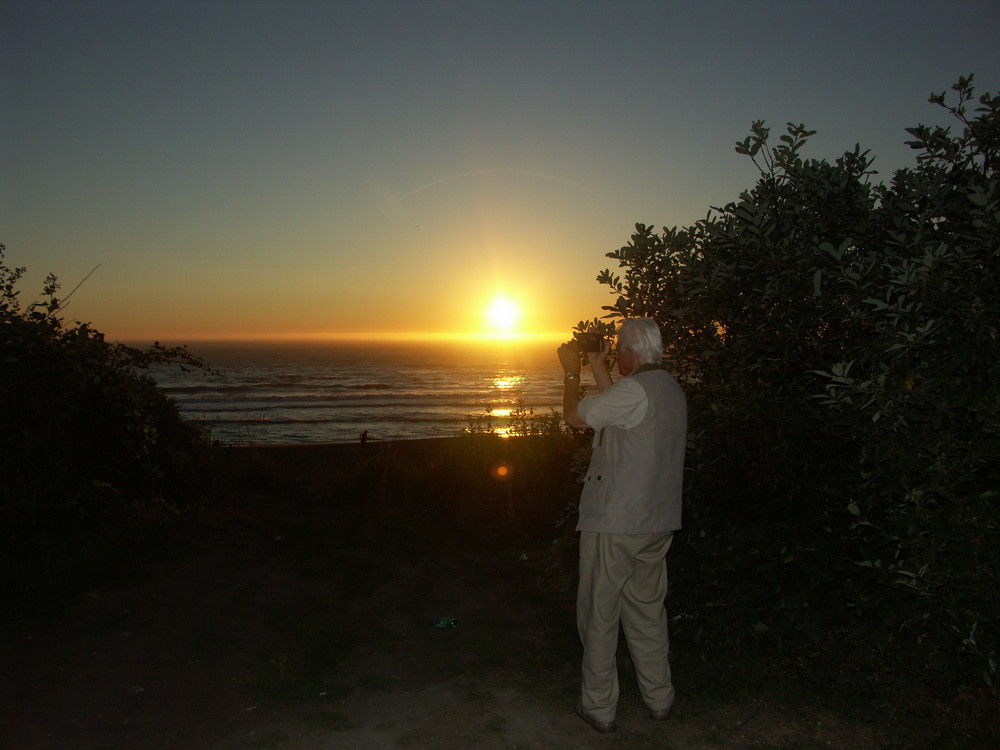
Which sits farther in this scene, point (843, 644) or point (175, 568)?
point (175, 568)

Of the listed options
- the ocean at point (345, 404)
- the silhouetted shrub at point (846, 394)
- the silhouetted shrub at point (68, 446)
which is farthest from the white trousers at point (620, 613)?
the ocean at point (345, 404)

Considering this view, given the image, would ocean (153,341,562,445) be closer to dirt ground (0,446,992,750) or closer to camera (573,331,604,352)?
dirt ground (0,446,992,750)

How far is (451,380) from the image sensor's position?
67500 mm

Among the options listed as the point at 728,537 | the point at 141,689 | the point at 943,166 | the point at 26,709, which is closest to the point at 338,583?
the point at 141,689

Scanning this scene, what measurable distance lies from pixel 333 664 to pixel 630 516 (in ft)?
8.15

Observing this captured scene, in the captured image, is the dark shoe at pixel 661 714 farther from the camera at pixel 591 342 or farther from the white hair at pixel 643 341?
the camera at pixel 591 342

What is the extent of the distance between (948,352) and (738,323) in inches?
49.4

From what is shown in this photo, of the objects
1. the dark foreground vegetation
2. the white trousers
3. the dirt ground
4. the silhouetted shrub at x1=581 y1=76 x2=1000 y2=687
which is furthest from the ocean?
the white trousers

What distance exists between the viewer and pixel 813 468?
4.30 metres

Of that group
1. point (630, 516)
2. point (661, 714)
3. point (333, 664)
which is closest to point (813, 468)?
point (630, 516)

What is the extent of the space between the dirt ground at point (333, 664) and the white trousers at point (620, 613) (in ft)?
0.71

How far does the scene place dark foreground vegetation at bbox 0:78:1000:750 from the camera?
133 inches

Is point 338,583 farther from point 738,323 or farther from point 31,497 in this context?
point 738,323

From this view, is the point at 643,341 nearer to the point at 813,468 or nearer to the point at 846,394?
the point at 846,394
